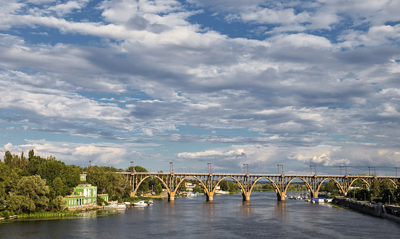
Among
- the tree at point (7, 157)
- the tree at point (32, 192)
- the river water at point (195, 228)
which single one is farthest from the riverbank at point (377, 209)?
the tree at point (7, 157)

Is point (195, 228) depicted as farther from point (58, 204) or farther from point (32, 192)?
point (32, 192)

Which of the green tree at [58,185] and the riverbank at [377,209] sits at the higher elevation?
the green tree at [58,185]

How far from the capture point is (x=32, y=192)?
83.2m

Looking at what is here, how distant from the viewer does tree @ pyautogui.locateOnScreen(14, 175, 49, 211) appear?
82062 mm

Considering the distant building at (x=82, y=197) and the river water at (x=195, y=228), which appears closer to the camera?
the river water at (x=195, y=228)

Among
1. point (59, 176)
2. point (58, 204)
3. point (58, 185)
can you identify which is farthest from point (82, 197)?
point (58, 204)

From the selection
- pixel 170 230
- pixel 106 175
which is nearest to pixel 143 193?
pixel 106 175

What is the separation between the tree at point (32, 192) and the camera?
82.1m

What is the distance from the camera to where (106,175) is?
13712 cm

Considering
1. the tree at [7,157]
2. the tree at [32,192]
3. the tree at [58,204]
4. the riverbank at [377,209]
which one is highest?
the tree at [7,157]

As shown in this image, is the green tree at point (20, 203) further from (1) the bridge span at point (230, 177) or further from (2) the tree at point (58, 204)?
(1) the bridge span at point (230, 177)

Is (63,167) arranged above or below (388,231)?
above

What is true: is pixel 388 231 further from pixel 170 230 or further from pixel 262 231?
pixel 170 230

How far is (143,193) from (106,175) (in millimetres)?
60659
